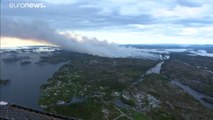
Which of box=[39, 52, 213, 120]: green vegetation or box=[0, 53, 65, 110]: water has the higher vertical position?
box=[0, 53, 65, 110]: water

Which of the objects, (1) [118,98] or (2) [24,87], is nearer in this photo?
(1) [118,98]

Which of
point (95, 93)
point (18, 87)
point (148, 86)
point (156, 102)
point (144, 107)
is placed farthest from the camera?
point (148, 86)

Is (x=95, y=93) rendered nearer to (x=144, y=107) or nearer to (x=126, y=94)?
(x=126, y=94)

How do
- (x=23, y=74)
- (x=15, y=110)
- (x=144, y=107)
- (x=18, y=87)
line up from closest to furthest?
(x=15, y=110)
(x=144, y=107)
(x=18, y=87)
(x=23, y=74)

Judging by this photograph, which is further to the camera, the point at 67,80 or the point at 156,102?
the point at 67,80

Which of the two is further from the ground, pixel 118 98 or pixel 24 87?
pixel 24 87

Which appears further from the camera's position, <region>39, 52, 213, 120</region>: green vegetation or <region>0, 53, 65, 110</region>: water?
<region>0, 53, 65, 110</region>: water

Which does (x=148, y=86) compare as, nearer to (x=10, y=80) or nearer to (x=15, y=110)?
(x=10, y=80)

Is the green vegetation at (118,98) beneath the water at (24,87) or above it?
beneath

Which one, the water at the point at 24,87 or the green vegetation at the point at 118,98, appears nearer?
the green vegetation at the point at 118,98

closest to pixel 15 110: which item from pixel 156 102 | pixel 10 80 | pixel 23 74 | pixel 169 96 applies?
pixel 156 102

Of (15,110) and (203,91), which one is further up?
(15,110)
